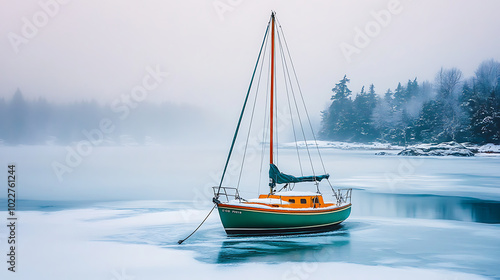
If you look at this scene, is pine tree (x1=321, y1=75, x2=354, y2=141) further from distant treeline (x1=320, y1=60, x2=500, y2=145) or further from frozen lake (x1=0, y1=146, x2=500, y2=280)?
frozen lake (x1=0, y1=146, x2=500, y2=280)

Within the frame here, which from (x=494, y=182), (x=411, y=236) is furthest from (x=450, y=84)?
(x=411, y=236)

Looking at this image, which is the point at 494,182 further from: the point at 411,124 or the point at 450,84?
the point at 450,84

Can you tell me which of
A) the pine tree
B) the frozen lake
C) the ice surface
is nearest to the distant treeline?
the pine tree

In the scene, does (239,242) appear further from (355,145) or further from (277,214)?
(355,145)

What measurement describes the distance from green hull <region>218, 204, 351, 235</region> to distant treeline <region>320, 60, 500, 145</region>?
6897 centimetres

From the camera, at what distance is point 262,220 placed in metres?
19.0

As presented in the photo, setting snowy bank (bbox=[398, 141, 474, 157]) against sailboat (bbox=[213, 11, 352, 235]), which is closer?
sailboat (bbox=[213, 11, 352, 235])

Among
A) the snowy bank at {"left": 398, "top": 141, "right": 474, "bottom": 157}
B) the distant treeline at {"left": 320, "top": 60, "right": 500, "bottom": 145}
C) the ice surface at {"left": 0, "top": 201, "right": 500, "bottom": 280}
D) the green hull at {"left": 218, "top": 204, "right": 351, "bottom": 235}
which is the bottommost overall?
the ice surface at {"left": 0, "top": 201, "right": 500, "bottom": 280}

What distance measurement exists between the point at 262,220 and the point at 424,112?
274 ft

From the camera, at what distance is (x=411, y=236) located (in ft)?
65.3

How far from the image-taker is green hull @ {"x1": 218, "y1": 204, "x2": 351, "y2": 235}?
1888 centimetres

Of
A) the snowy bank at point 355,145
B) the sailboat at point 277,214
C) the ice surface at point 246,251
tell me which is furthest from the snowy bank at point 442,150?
the sailboat at point 277,214

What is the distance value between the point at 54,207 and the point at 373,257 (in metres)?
19.9

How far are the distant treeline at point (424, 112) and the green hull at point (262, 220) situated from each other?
2715 inches
